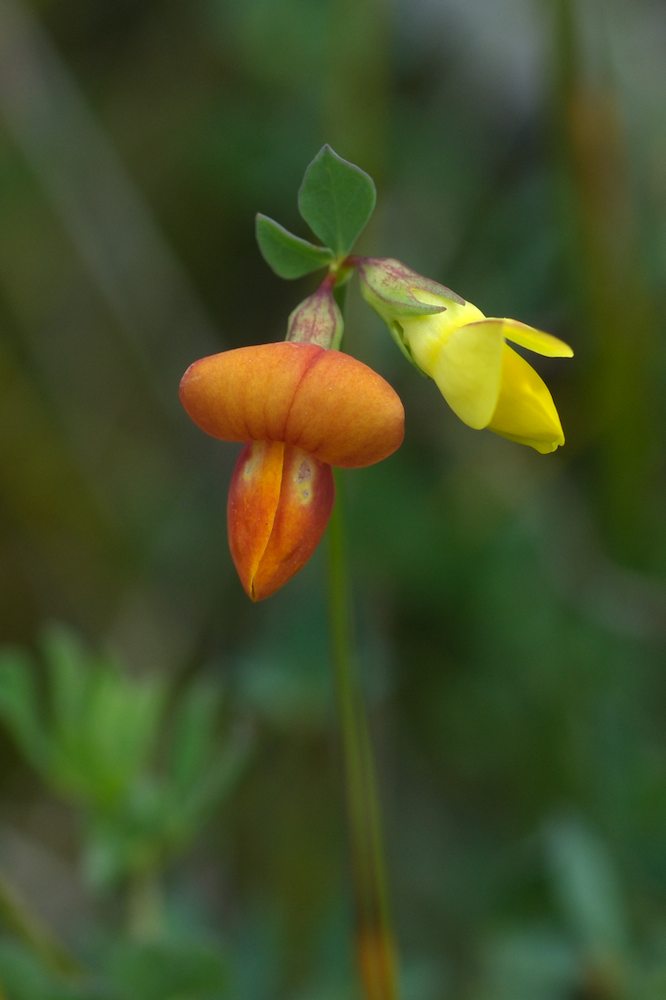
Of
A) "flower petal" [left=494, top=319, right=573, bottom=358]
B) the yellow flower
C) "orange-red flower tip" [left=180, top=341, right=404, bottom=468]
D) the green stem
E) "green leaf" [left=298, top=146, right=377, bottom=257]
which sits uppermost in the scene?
"green leaf" [left=298, top=146, right=377, bottom=257]

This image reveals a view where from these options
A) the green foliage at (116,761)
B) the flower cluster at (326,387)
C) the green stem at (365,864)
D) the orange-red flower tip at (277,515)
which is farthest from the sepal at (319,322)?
the green foliage at (116,761)

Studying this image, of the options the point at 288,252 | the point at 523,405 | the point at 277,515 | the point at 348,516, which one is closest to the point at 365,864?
the point at 277,515

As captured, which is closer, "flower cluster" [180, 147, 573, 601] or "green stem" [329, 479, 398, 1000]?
"flower cluster" [180, 147, 573, 601]

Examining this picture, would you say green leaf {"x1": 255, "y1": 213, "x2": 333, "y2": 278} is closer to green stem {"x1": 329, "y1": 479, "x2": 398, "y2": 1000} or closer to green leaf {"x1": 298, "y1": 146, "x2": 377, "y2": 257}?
green leaf {"x1": 298, "y1": 146, "x2": 377, "y2": 257}

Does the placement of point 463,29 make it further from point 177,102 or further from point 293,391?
point 293,391

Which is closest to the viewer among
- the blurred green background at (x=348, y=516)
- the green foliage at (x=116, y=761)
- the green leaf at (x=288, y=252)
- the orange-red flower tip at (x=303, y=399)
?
the orange-red flower tip at (x=303, y=399)

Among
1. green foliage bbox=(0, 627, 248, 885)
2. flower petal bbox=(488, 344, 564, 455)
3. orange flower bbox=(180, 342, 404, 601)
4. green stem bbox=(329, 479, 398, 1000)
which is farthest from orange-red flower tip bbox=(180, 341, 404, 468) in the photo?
green foliage bbox=(0, 627, 248, 885)

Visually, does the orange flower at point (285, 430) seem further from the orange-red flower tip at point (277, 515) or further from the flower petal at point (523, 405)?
the flower petal at point (523, 405)
